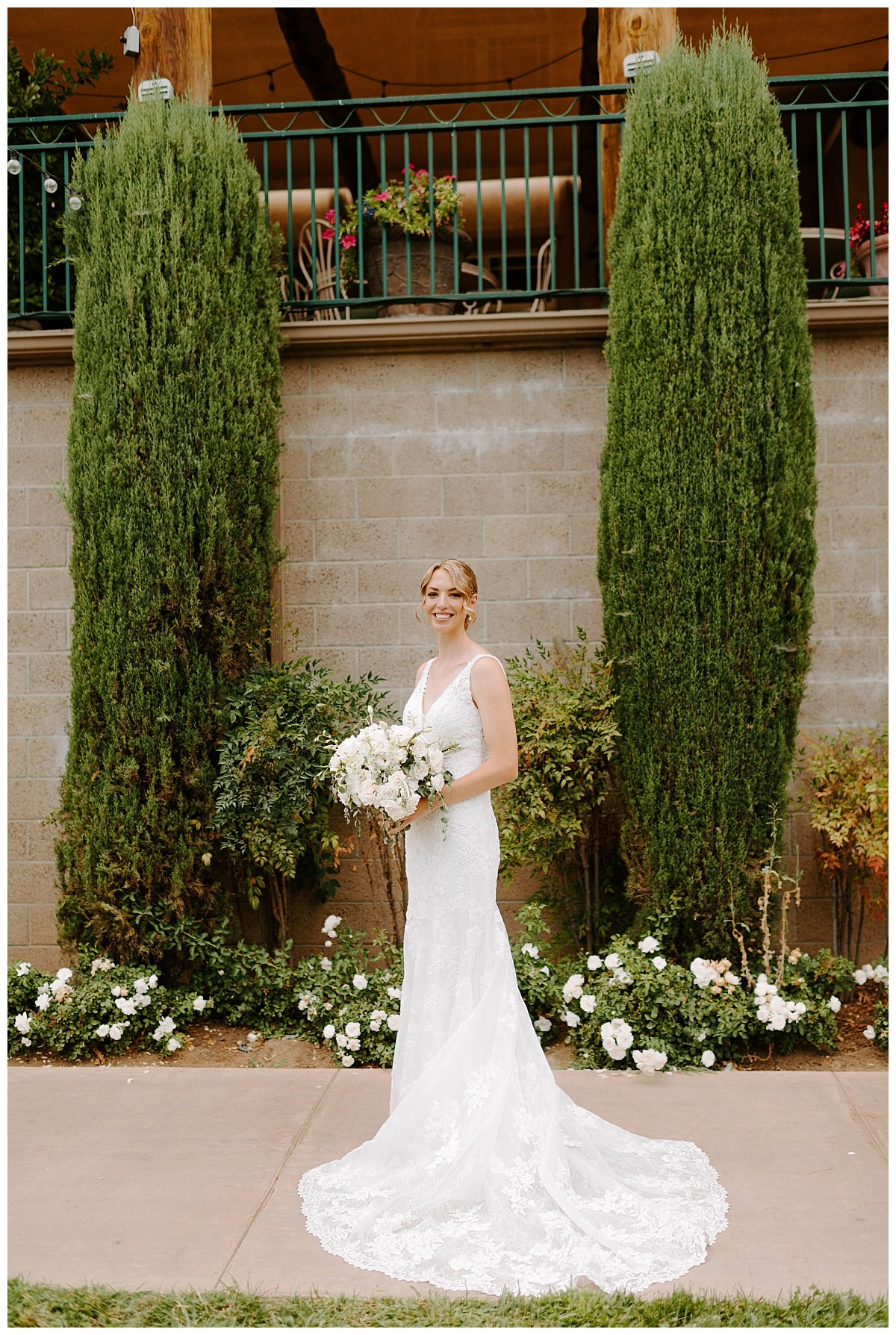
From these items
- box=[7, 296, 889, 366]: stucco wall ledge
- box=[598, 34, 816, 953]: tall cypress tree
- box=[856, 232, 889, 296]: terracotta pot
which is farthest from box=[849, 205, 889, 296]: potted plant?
box=[598, 34, 816, 953]: tall cypress tree

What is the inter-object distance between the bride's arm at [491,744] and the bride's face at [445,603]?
0.21m

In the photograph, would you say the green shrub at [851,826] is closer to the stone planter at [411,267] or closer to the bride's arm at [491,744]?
the bride's arm at [491,744]

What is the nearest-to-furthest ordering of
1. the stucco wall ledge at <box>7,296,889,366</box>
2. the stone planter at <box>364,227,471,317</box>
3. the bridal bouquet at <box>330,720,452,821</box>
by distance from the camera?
1. the bridal bouquet at <box>330,720,452,821</box>
2. the stucco wall ledge at <box>7,296,889,366</box>
3. the stone planter at <box>364,227,471,317</box>

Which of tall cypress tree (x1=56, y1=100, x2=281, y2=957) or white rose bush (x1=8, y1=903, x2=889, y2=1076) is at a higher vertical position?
tall cypress tree (x1=56, y1=100, x2=281, y2=957)

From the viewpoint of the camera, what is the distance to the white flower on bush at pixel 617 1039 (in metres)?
4.24

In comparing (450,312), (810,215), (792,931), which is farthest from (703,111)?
(810,215)

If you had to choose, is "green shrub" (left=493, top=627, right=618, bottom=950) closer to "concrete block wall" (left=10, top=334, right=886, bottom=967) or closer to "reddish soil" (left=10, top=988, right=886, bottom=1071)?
"concrete block wall" (left=10, top=334, right=886, bottom=967)

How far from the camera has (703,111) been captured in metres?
4.63

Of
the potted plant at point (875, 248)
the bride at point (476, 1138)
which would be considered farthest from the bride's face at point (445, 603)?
the potted plant at point (875, 248)

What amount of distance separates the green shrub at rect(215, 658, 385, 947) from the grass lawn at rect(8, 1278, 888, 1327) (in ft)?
7.05

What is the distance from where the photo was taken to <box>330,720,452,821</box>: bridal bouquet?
10.3 ft

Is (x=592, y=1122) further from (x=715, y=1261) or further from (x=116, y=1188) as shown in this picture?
(x=116, y=1188)

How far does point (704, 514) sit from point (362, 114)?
7.71m

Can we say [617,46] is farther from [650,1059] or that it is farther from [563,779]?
[650,1059]
